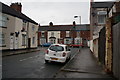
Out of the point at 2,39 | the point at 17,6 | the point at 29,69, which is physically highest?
the point at 17,6

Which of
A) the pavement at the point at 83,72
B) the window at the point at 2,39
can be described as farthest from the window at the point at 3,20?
the pavement at the point at 83,72

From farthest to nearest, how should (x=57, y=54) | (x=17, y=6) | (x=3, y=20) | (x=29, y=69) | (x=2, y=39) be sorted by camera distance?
(x=17, y=6) < (x=2, y=39) < (x=3, y=20) < (x=57, y=54) < (x=29, y=69)

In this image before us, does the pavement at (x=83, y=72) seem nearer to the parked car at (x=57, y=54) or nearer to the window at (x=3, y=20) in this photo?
the parked car at (x=57, y=54)

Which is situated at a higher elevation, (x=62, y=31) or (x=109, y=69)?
(x=62, y=31)

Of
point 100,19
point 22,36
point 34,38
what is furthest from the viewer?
point 34,38

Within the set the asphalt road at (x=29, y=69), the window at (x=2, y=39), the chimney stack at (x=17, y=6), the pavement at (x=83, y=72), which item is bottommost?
the asphalt road at (x=29, y=69)

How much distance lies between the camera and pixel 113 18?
27.9ft

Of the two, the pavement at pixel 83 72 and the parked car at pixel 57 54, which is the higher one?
the parked car at pixel 57 54

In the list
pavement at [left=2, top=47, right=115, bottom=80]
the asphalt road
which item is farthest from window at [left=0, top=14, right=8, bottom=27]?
pavement at [left=2, top=47, right=115, bottom=80]

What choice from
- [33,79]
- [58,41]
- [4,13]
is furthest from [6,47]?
[58,41]

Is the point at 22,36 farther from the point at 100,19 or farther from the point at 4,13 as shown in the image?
the point at 100,19

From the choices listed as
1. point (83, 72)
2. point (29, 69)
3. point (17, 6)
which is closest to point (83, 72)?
point (83, 72)

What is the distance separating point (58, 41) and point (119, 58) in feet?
180

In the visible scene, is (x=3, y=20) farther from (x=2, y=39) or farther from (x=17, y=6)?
(x=17, y=6)
